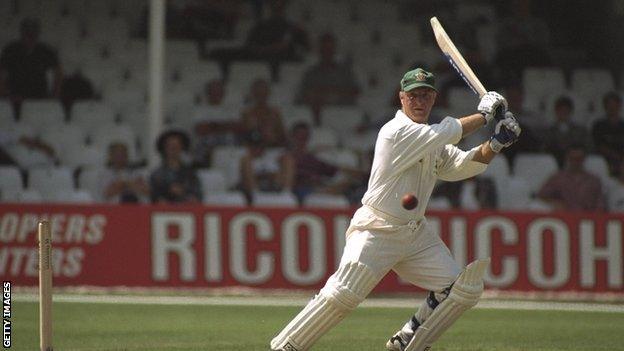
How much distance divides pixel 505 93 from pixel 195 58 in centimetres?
343


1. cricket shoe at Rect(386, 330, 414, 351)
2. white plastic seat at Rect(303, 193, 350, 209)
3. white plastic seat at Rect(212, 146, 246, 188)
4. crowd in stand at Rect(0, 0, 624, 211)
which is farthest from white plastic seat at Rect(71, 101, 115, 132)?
cricket shoe at Rect(386, 330, 414, 351)

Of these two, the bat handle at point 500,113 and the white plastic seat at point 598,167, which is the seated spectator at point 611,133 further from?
the bat handle at point 500,113

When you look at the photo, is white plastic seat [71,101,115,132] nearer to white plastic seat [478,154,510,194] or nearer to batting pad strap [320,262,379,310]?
white plastic seat [478,154,510,194]

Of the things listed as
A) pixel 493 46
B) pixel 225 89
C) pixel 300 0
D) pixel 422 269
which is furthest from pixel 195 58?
pixel 422 269

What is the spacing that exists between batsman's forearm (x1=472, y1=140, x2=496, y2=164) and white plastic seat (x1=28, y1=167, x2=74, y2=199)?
663 cm

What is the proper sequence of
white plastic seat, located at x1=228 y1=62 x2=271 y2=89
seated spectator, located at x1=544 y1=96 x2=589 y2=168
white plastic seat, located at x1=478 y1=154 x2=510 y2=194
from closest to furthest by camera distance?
1. white plastic seat, located at x1=478 y1=154 x2=510 y2=194
2. seated spectator, located at x1=544 y1=96 x2=589 y2=168
3. white plastic seat, located at x1=228 y1=62 x2=271 y2=89

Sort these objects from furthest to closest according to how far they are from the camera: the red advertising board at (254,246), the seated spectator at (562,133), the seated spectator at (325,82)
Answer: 1. the seated spectator at (325,82)
2. the seated spectator at (562,133)
3. the red advertising board at (254,246)

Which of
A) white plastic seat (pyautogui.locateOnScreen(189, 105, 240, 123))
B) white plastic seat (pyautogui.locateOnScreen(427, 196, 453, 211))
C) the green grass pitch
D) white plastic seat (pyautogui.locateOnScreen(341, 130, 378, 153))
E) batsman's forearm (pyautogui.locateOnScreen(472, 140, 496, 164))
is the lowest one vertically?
the green grass pitch

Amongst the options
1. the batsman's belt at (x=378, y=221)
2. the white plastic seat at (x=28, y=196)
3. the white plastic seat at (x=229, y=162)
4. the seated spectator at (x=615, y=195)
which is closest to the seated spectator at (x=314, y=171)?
the white plastic seat at (x=229, y=162)

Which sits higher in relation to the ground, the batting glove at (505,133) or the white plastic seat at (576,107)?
the batting glove at (505,133)

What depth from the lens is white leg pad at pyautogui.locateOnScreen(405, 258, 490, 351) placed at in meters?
7.60

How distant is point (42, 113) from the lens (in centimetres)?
1476

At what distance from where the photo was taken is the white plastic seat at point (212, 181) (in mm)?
13672

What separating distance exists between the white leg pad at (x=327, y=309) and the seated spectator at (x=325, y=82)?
25.7 ft
